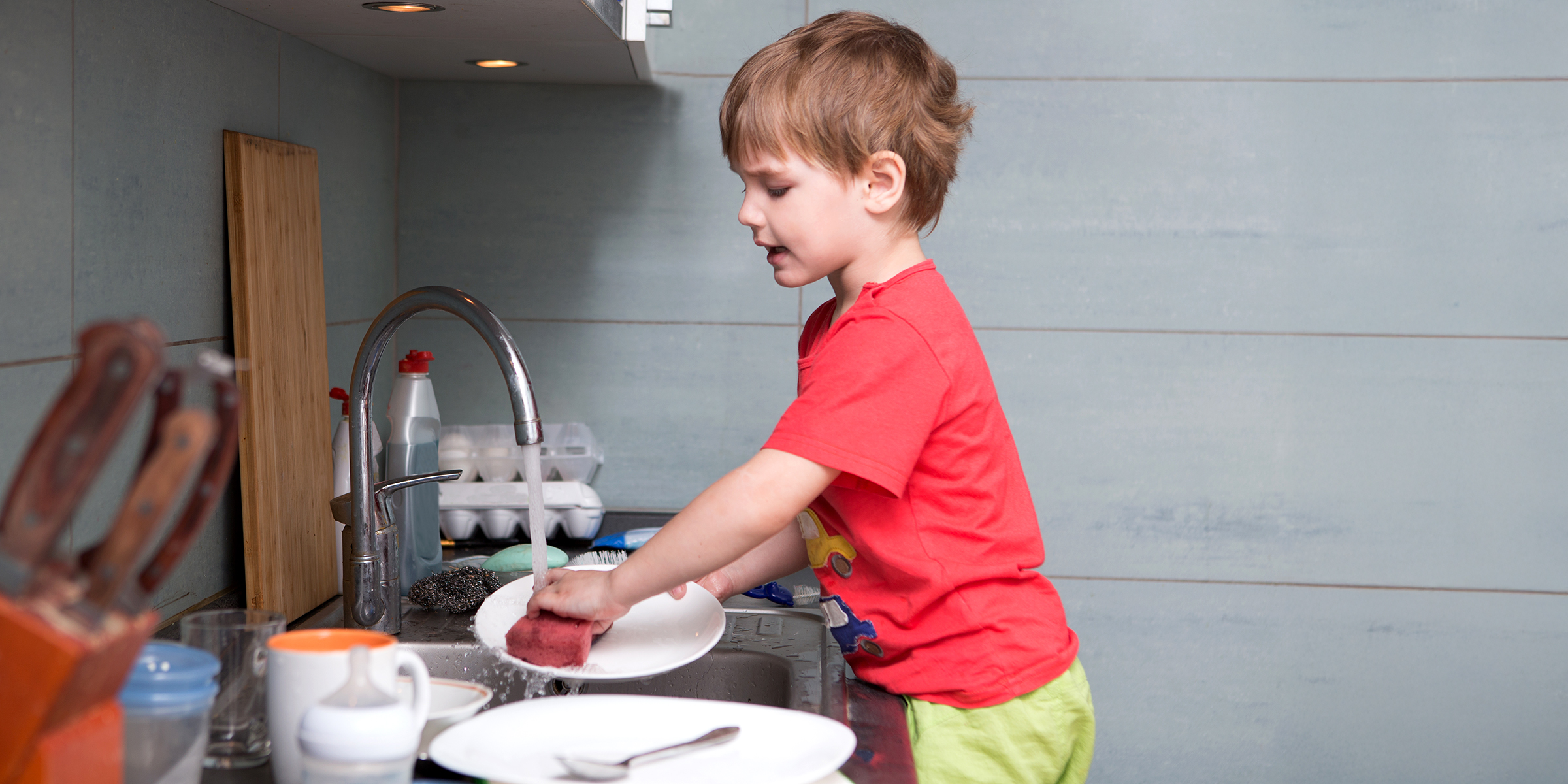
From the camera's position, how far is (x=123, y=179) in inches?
36.3

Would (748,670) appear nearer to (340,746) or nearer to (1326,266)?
(340,746)

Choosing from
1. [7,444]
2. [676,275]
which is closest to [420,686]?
[7,444]

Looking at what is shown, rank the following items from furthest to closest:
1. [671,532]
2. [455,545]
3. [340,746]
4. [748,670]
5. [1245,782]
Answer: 1. [1245,782]
2. [455,545]
3. [748,670]
4. [671,532]
5. [340,746]

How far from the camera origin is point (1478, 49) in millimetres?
1673

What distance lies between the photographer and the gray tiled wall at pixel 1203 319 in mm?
1695

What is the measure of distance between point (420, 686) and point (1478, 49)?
1743 mm

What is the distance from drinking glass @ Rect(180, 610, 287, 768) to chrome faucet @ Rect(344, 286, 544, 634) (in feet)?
0.90

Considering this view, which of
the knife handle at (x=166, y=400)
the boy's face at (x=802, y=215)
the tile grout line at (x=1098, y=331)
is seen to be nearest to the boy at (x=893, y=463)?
the boy's face at (x=802, y=215)

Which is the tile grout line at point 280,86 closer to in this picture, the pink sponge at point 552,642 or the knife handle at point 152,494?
the pink sponge at point 552,642

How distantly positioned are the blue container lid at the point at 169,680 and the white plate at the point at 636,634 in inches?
12.1

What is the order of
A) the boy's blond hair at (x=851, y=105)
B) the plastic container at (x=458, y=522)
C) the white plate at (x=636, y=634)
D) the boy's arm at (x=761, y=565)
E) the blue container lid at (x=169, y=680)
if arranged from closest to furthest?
the blue container lid at (x=169, y=680) → the white plate at (x=636, y=634) → the boy's blond hair at (x=851, y=105) → the boy's arm at (x=761, y=565) → the plastic container at (x=458, y=522)

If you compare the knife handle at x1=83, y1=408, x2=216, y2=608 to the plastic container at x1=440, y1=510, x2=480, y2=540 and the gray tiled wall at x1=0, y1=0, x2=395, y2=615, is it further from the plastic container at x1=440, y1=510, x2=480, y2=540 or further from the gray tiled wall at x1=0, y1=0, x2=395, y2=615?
the plastic container at x1=440, y1=510, x2=480, y2=540

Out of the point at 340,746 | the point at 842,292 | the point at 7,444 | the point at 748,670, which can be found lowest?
the point at 748,670

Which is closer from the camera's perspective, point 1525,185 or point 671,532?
point 671,532
